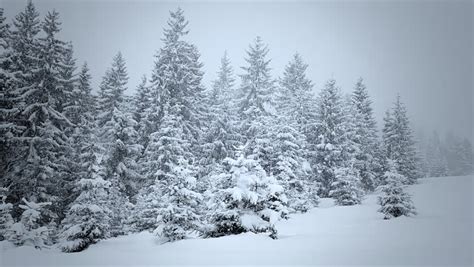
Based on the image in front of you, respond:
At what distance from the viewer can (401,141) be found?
3750 centimetres

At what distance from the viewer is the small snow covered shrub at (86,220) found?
12.5 m

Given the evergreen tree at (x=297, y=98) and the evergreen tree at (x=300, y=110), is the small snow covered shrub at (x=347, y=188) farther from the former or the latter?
the evergreen tree at (x=297, y=98)

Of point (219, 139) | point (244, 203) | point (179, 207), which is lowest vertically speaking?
point (179, 207)

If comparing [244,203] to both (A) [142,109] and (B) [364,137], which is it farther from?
(B) [364,137]

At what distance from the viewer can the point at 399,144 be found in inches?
1470

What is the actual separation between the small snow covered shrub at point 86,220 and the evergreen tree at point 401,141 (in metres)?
32.6

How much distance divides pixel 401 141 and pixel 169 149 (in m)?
28.5

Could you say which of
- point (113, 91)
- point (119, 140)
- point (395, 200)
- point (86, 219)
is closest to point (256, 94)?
point (113, 91)

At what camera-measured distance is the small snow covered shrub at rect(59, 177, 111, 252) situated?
12539mm

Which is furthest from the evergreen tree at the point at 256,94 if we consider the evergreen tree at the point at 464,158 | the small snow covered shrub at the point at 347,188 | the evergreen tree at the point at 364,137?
the evergreen tree at the point at 464,158

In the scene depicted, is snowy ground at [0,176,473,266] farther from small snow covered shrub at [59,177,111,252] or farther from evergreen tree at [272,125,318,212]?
evergreen tree at [272,125,318,212]

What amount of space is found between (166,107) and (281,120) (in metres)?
9.68

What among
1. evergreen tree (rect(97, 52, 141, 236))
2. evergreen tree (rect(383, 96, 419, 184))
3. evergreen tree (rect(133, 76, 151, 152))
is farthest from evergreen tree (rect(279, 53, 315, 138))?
evergreen tree (rect(97, 52, 141, 236))

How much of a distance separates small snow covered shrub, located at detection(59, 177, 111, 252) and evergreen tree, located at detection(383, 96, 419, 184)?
107 feet
